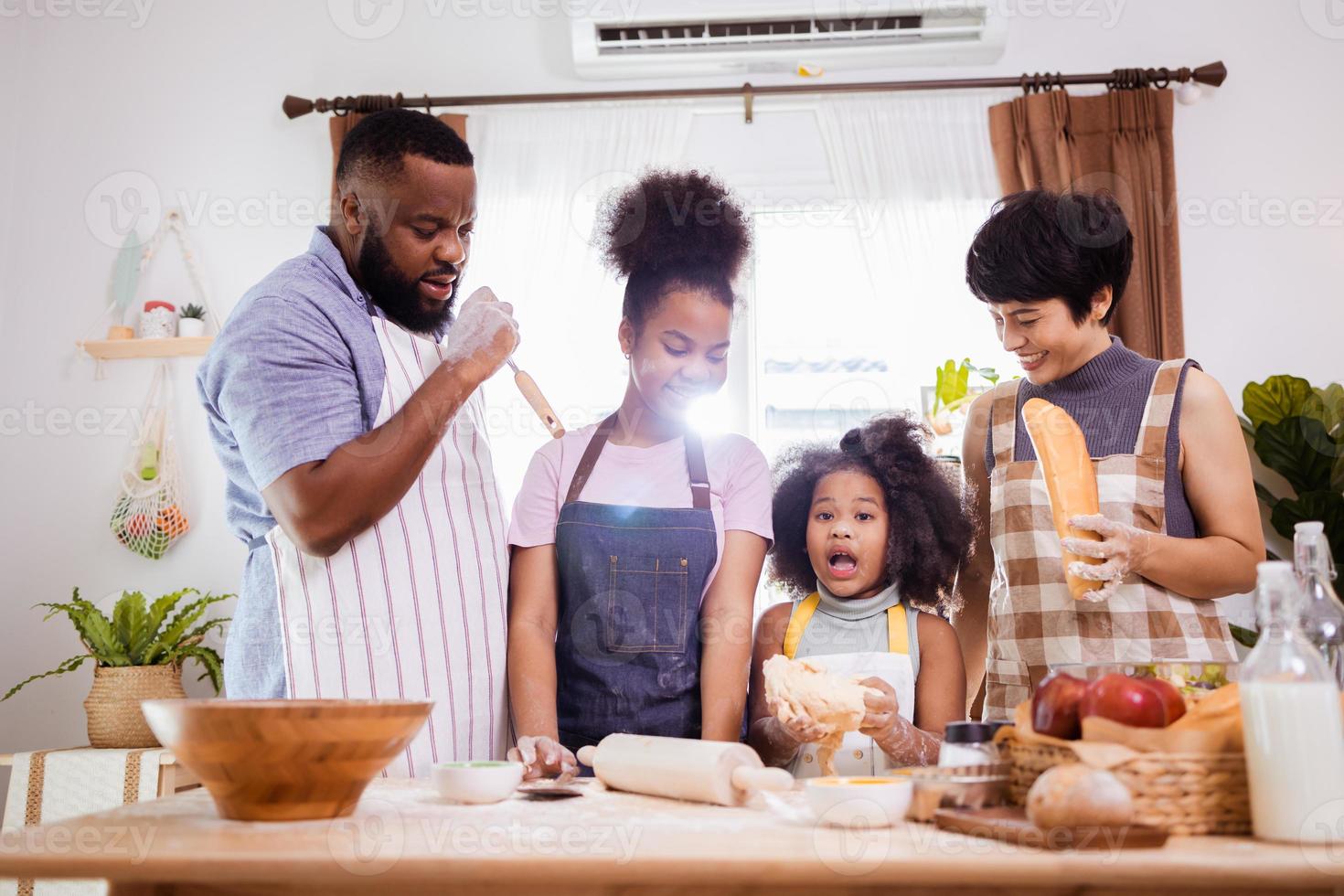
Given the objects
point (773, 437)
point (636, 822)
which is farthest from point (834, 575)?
point (773, 437)

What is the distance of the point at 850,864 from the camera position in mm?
750

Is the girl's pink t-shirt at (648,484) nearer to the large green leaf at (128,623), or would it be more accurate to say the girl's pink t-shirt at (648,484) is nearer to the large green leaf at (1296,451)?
the large green leaf at (128,623)

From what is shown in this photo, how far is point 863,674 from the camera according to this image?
1689mm

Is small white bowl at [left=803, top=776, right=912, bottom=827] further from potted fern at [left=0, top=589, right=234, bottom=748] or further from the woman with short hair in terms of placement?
potted fern at [left=0, top=589, right=234, bottom=748]

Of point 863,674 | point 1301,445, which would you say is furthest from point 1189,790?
point 1301,445

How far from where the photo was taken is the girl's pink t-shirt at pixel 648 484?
5.54ft

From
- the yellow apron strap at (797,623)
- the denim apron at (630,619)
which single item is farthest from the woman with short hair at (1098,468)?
the denim apron at (630,619)

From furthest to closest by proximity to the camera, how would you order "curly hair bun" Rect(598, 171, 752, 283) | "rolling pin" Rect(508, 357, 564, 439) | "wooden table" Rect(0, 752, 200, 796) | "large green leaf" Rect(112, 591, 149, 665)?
1. "large green leaf" Rect(112, 591, 149, 665)
2. "wooden table" Rect(0, 752, 200, 796)
3. "curly hair bun" Rect(598, 171, 752, 283)
4. "rolling pin" Rect(508, 357, 564, 439)

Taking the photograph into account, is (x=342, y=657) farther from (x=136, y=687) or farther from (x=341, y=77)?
(x=341, y=77)

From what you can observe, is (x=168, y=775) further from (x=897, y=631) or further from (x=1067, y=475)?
(x=1067, y=475)

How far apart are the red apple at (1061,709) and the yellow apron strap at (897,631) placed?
2.61ft

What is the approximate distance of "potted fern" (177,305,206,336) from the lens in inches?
144

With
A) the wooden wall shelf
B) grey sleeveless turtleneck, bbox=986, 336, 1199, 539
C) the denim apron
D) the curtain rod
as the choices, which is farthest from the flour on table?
the wooden wall shelf

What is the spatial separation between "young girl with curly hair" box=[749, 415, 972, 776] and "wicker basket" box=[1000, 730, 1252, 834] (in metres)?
0.71
